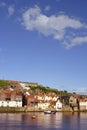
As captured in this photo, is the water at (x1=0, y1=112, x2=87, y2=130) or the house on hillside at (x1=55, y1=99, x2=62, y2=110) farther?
the house on hillside at (x1=55, y1=99, x2=62, y2=110)

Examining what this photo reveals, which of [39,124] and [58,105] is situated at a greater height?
[58,105]

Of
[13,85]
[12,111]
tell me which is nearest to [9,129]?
[12,111]

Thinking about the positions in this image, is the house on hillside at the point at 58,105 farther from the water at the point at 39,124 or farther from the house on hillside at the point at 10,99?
the water at the point at 39,124

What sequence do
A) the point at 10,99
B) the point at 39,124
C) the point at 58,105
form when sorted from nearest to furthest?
the point at 39,124 → the point at 10,99 → the point at 58,105

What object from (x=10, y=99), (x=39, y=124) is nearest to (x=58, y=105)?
(x=10, y=99)

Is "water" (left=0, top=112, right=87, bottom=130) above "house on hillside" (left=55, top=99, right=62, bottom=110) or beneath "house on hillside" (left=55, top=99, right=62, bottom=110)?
→ beneath

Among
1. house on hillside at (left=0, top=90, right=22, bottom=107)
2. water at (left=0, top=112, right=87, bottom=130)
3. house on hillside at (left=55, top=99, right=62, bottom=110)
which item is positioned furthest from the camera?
house on hillside at (left=55, top=99, right=62, bottom=110)

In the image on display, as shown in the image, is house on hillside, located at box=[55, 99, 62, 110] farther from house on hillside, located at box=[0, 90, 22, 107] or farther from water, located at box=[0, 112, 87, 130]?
water, located at box=[0, 112, 87, 130]

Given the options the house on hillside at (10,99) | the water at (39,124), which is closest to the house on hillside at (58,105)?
the house on hillside at (10,99)

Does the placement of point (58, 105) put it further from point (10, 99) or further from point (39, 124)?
point (39, 124)

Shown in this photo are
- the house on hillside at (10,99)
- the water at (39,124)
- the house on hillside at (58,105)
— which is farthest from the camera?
the house on hillside at (58,105)

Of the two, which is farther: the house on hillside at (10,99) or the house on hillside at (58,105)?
the house on hillside at (58,105)

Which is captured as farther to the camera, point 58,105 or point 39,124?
point 58,105

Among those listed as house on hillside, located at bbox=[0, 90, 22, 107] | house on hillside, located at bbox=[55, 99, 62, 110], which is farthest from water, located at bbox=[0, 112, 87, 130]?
house on hillside, located at bbox=[55, 99, 62, 110]
